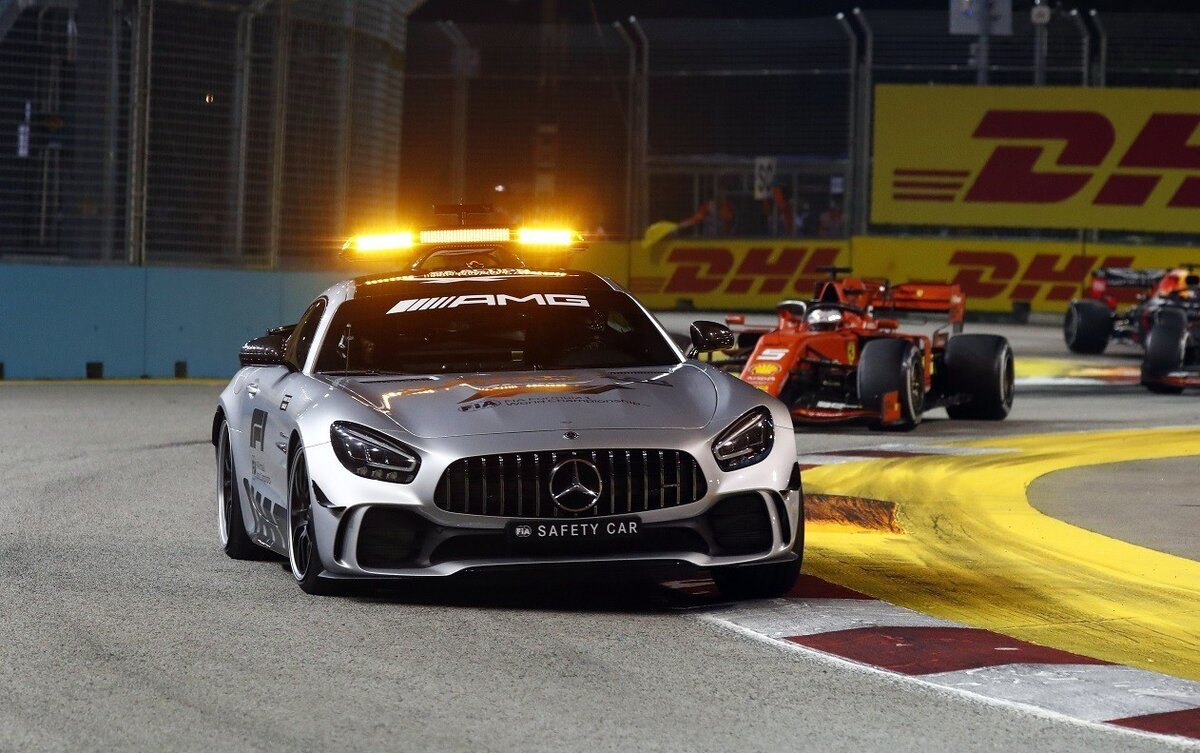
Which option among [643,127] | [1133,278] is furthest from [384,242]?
[643,127]

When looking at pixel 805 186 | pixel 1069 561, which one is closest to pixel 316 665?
pixel 1069 561

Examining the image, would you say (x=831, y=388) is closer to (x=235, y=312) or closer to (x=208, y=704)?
(x=235, y=312)

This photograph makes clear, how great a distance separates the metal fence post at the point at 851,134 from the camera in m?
32.1

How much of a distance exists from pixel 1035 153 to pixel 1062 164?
19.2 inches

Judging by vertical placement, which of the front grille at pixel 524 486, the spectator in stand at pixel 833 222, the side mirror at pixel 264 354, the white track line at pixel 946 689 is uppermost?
Answer: the spectator in stand at pixel 833 222

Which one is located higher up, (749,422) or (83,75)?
(83,75)

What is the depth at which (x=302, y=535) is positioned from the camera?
707 cm

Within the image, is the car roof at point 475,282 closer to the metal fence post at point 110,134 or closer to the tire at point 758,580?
the tire at point 758,580

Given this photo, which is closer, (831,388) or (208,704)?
(208,704)

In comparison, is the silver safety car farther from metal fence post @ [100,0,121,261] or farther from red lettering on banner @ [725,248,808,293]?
red lettering on banner @ [725,248,808,293]

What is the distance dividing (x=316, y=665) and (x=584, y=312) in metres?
2.57

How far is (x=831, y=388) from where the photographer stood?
49.1 ft

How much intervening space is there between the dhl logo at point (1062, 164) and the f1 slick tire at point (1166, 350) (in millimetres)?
15048

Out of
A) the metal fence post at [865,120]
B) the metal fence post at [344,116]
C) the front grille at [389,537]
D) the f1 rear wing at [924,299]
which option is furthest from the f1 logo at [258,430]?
the metal fence post at [865,120]
